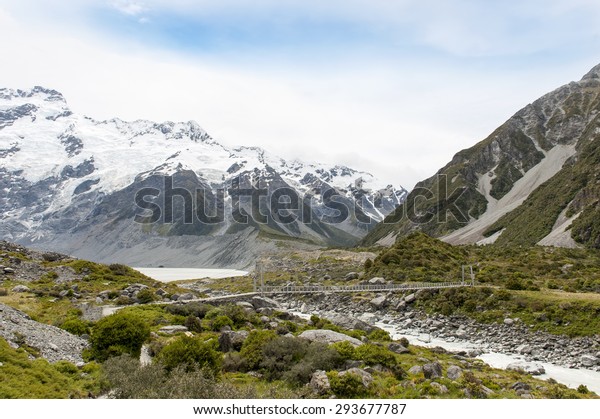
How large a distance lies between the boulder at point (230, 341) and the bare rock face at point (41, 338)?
7423 mm

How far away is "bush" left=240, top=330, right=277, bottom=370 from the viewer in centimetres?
2484

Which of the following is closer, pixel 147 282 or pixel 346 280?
pixel 147 282

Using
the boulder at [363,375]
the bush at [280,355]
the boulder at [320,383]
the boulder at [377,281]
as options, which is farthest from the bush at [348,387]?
the boulder at [377,281]

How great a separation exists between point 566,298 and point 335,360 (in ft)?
114

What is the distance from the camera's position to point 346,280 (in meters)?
91.1

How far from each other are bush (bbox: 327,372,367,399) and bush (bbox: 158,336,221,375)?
5397mm

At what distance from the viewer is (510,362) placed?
35781 mm

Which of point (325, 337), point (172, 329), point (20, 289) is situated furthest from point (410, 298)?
point (20, 289)

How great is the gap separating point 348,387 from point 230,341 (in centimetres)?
1074

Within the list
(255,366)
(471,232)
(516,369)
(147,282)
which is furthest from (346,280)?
(471,232)

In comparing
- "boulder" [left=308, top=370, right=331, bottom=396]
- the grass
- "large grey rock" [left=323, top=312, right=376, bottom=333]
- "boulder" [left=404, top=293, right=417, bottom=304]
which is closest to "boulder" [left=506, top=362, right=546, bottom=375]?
"large grey rock" [left=323, top=312, right=376, bottom=333]

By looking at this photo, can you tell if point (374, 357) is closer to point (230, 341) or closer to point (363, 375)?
point (363, 375)
